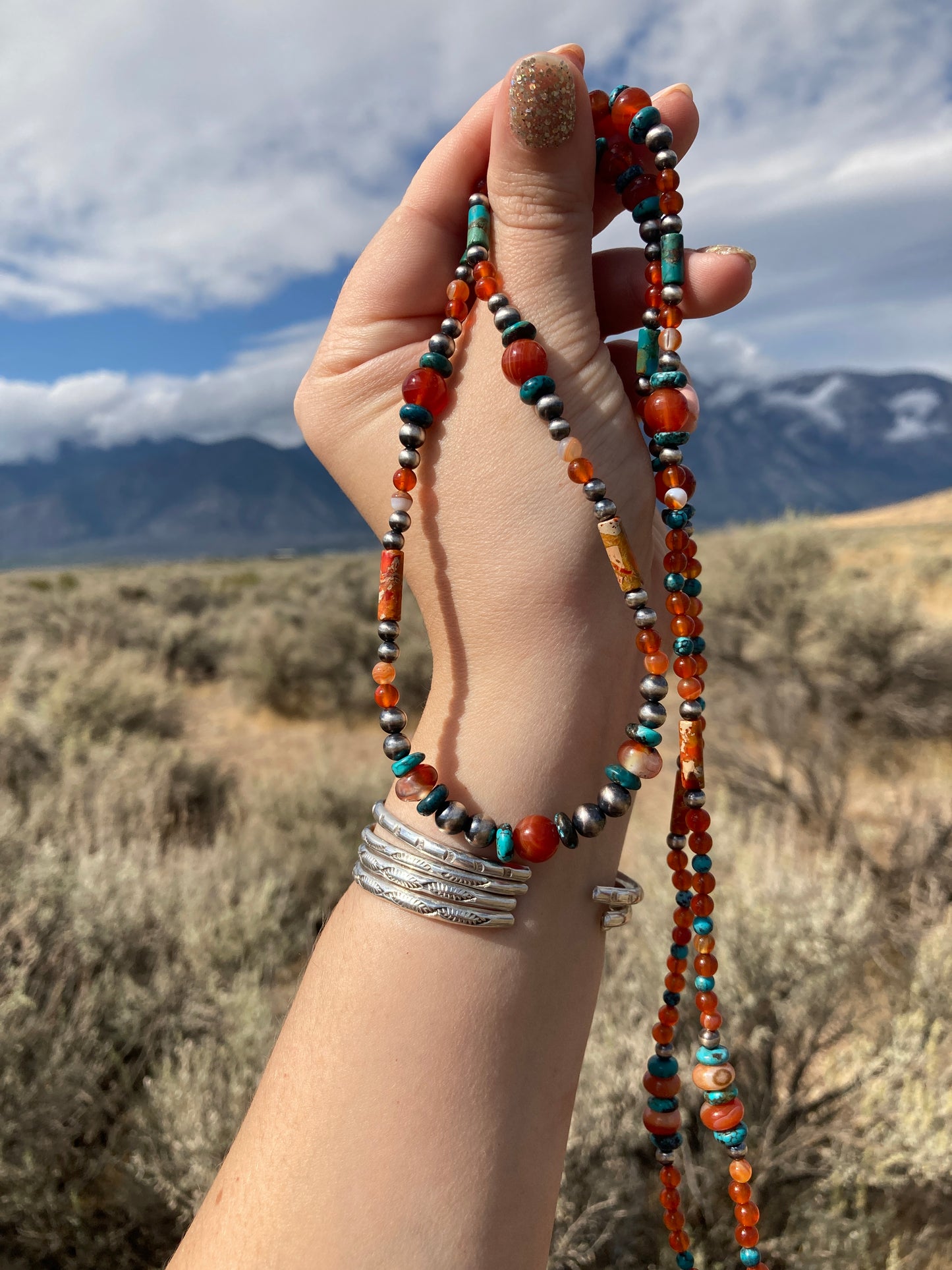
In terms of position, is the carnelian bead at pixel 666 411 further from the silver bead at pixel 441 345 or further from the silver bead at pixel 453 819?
the silver bead at pixel 453 819

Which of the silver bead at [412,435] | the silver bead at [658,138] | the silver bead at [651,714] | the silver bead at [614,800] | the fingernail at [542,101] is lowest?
the silver bead at [614,800]

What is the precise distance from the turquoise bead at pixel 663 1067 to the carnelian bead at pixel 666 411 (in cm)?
110

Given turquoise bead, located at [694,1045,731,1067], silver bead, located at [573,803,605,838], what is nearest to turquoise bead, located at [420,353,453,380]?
silver bead, located at [573,803,605,838]

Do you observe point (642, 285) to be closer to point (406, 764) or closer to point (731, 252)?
point (731, 252)

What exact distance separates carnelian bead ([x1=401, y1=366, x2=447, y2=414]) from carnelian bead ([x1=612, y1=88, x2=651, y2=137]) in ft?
1.76

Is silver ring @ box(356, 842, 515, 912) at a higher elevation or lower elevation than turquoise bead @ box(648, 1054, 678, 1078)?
higher

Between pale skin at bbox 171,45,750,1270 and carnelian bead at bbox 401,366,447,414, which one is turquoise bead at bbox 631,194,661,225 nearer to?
pale skin at bbox 171,45,750,1270

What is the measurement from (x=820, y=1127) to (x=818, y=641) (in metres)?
7.23

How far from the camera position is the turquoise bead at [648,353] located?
1285 millimetres

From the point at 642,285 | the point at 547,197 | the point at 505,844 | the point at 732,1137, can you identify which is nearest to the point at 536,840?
the point at 505,844

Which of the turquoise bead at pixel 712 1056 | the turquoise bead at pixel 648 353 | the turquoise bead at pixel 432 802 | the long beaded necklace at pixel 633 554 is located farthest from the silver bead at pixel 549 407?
the turquoise bead at pixel 712 1056

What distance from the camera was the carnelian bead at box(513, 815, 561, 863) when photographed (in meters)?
1.01

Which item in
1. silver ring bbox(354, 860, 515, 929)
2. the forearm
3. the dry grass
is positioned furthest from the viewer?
the dry grass

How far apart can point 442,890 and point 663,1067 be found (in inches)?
28.1
